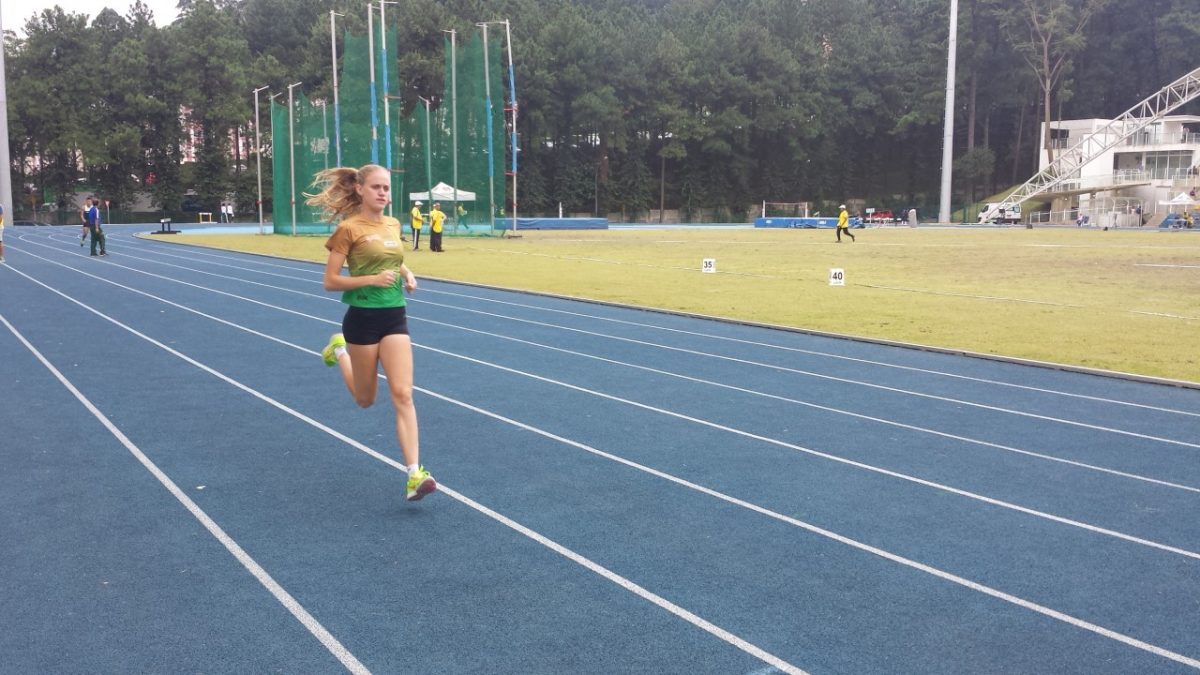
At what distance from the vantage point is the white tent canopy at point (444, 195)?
39.9 m

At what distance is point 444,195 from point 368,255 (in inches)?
1371

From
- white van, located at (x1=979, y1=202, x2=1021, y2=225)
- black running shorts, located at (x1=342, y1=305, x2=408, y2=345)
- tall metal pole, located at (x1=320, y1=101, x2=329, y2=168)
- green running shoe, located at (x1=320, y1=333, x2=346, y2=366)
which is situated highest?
tall metal pole, located at (x1=320, y1=101, x2=329, y2=168)

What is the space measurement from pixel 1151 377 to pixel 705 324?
5945 mm

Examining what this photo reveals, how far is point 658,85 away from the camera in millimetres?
76812

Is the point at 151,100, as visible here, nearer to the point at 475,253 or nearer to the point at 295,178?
the point at 295,178

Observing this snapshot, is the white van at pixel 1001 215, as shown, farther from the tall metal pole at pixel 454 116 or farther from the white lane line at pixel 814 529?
the white lane line at pixel 814 529

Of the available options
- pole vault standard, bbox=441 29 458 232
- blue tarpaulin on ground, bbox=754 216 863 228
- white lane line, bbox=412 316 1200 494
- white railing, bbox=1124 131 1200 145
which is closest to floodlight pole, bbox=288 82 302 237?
pole vault standard, bbox=441 29 458 232

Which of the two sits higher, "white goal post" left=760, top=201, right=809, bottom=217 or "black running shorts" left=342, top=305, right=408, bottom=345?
"white goal post" left=760, top=201, right=809, bottom=217

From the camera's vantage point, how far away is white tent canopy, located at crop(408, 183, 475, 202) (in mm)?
39906

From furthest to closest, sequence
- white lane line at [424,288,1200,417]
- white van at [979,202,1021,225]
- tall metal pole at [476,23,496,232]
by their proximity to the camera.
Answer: white van at [979,202,1021,225], tall metal pole at [476,23,496,232], white lane line at [424,288,1200,417]

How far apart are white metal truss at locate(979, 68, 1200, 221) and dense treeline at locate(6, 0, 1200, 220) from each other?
918cm

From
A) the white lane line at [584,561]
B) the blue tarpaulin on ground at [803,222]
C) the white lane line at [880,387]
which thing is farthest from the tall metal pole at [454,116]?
the white lane line at [584,561]

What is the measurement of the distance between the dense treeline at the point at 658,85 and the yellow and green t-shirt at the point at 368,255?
66377 mm

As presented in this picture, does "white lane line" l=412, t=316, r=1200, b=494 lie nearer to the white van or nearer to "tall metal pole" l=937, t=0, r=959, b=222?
"tall metal pole" l=937, t=0, r=959, b=222
